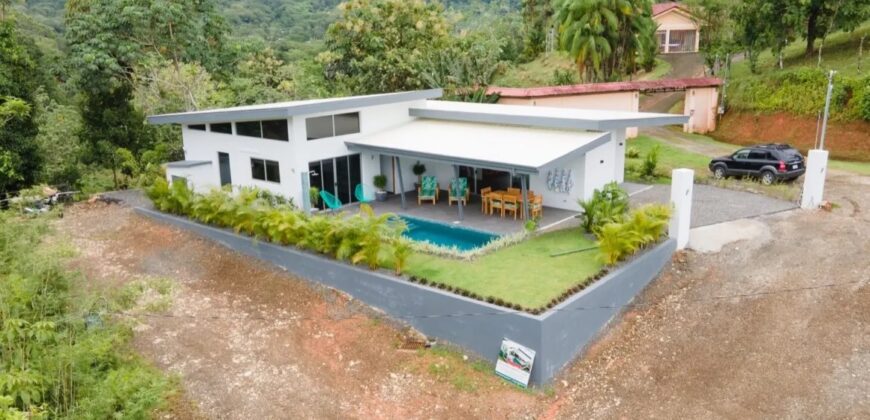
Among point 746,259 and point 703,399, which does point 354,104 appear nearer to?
point 746,259

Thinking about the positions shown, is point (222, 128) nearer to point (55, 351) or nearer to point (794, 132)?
point (55, 351)

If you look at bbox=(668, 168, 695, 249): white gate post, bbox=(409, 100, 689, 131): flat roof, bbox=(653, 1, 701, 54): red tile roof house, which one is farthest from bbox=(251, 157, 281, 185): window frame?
bbox=(653, 1, 701, 54): red tile roof house

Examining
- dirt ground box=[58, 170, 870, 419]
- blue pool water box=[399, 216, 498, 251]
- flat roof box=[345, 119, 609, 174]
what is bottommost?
dirt ground box=[58, 170, 870, 419]

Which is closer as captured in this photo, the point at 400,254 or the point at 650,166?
the point at 400,254

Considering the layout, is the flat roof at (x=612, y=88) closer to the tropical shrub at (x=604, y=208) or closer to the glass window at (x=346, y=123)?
the glass window at (x=346, y=123)

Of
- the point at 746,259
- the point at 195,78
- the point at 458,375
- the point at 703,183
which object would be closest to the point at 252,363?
the point at 458,375

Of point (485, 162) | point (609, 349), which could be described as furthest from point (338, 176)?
point (609, 349)

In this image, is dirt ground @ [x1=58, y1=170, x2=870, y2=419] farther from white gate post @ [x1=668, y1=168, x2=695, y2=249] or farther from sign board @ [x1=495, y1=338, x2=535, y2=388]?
white gate post @ [x1=668, y1=168, x2=695, y2=249]

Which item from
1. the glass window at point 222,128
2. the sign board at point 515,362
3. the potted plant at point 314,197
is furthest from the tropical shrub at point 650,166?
the glass window at point 222,128
